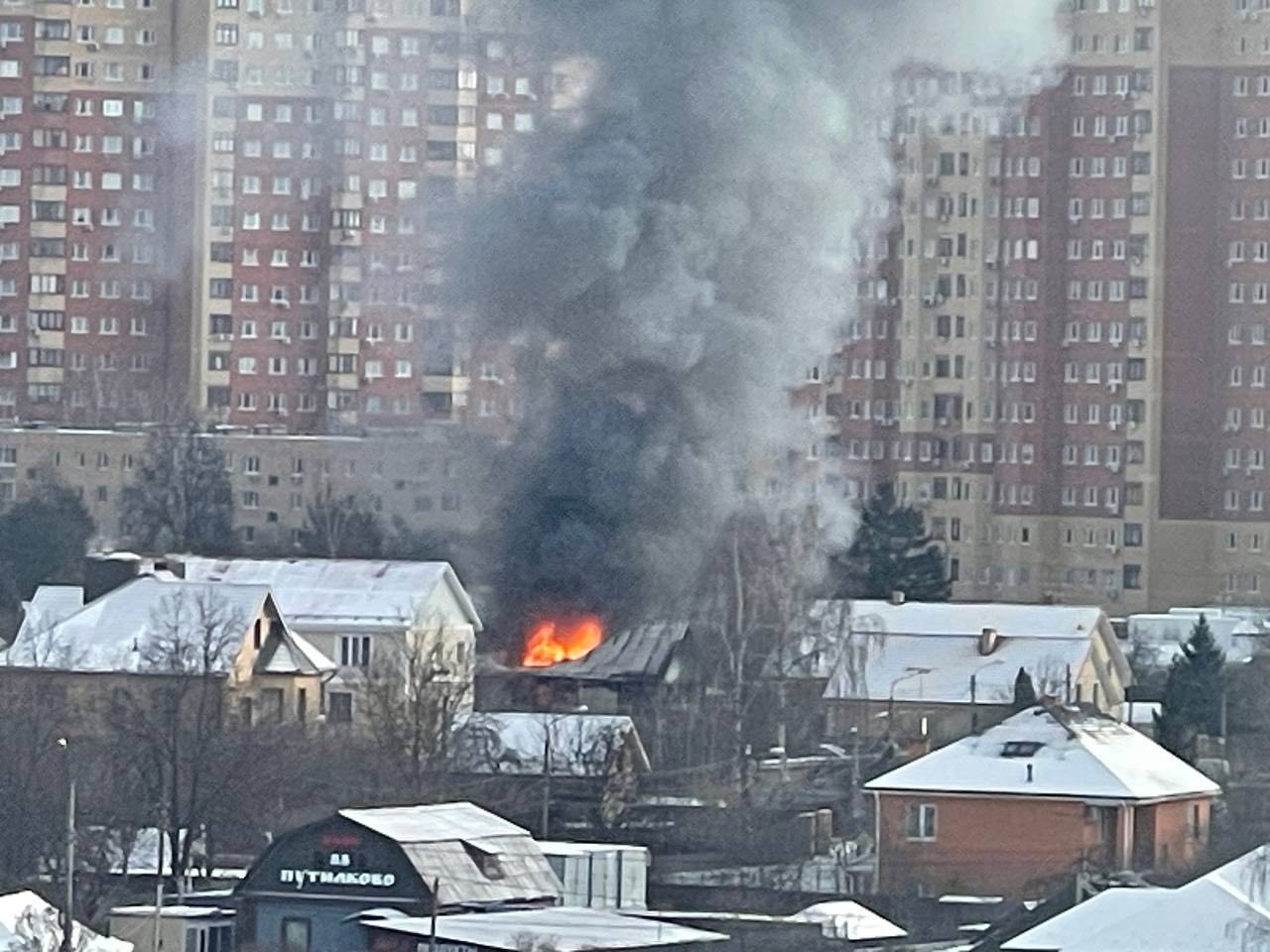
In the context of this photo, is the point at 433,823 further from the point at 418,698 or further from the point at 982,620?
the point at 982,620

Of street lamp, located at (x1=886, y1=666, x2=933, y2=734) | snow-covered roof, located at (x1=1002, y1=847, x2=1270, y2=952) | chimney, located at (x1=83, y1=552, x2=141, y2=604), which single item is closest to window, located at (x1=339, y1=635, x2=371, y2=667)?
chimney, located at (x1=83, y1=552, x2=141, y2=604)

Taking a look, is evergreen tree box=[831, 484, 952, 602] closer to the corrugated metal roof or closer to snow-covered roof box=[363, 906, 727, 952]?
the corrugated metal roof

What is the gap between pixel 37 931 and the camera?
799 inches

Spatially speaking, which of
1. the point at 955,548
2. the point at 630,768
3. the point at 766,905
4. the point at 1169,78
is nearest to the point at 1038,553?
the point at 955,548

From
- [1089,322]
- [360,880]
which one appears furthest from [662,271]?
[360,880]

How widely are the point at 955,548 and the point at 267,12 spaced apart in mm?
8660

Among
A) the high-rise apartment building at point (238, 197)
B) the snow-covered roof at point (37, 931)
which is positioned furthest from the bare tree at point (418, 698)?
the high-rise apartment building at point (238, 197)

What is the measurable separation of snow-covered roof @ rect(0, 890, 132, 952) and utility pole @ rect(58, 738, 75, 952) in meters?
0.05

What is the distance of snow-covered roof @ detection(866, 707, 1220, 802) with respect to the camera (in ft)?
82.9

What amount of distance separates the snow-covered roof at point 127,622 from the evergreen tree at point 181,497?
8939mm

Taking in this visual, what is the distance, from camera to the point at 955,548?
43.0 metres

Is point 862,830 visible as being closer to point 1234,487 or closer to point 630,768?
point 630,768

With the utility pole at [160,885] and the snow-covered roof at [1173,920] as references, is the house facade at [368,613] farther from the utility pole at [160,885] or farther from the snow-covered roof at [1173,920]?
the snow-covered roof at [1173,920]

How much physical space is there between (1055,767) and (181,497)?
1751 cm
